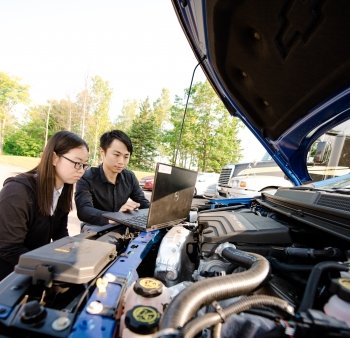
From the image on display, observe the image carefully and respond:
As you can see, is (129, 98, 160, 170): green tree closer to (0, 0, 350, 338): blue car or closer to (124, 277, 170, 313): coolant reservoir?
(0, 0, 350, 338): blue car

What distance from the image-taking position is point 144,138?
27.3 m

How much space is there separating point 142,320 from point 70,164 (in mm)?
1361

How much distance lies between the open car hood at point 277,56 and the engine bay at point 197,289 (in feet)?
2.18

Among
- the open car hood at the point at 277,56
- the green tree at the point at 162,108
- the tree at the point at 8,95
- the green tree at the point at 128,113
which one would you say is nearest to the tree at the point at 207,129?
the green tree at the point at 162,108

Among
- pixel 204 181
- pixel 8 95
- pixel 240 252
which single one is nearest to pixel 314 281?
pixel 240 252

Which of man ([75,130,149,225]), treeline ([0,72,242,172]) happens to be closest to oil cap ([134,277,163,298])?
man ([75,130,149,225])

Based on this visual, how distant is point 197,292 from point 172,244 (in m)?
0.65

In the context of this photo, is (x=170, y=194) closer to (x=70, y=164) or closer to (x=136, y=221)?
(x=136, y=221)

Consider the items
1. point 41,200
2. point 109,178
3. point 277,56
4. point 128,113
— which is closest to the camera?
point 277,56

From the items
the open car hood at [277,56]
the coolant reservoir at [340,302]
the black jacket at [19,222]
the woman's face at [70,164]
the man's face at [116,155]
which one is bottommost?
the black jacket at [19,222]

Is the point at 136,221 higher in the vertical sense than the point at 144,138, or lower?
lower

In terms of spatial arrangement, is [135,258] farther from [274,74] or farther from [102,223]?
[274,74]

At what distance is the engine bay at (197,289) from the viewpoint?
1.93ft

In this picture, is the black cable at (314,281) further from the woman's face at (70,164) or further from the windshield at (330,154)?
the windshield at (330,154)
